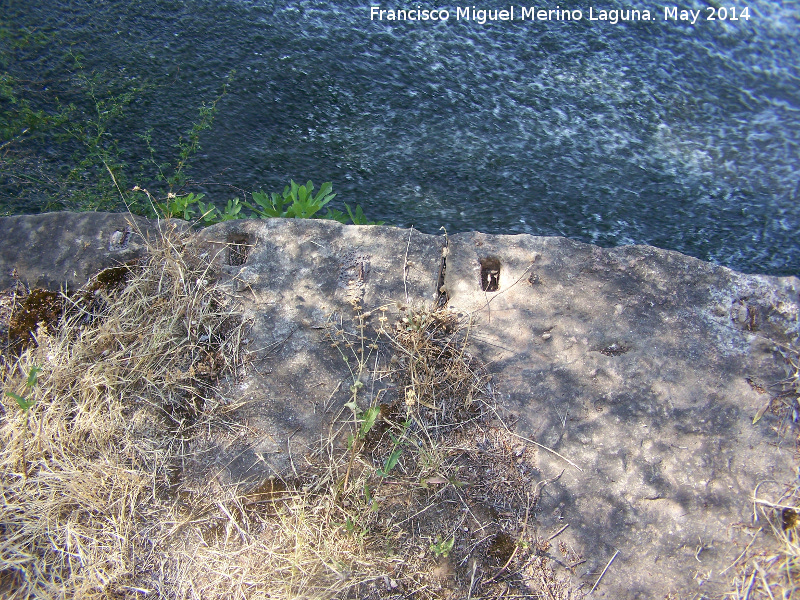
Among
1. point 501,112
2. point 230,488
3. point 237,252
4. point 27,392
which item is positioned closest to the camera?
point 230,488

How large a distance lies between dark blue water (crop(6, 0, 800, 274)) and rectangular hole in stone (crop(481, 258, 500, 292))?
121 cm

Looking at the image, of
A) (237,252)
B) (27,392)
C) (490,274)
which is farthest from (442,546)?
(27,392)

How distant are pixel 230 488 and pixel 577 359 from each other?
1.46 m

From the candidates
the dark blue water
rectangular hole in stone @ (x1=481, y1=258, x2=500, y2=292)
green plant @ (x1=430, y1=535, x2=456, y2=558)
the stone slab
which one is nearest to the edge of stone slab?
the stone slab

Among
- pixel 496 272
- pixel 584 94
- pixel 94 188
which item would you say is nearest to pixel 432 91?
pixel 584 94

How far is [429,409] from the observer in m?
2.46

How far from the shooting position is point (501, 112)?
13.7 feet

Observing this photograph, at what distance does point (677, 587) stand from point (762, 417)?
73 centimetres

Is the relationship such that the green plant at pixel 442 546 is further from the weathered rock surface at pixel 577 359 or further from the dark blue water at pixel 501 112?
the dark blue water at pixel 501 112

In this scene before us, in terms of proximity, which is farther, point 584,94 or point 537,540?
point 584,94

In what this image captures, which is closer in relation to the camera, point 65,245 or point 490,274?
point 490,274

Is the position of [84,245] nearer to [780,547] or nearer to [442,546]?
[442,546]

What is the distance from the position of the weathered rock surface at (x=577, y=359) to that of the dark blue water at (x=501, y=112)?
1.23 m

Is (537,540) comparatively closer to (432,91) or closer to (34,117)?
(432,91)
